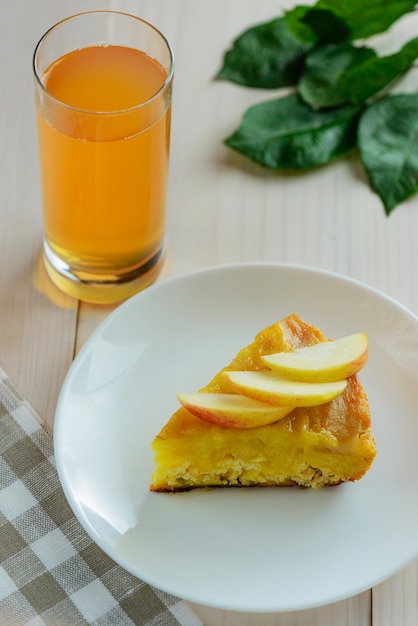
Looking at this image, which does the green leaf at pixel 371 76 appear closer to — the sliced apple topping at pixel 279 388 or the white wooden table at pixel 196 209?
the white wooden table at pixel 196 209

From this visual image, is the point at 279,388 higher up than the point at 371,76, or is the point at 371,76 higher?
the point at 371,76

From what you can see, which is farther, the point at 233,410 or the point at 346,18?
the point at 346,18

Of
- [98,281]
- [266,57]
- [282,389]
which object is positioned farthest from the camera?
[266,57]

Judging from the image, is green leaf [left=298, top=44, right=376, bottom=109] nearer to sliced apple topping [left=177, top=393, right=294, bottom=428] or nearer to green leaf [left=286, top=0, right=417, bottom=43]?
green leaf [left=286, top=0, right=417, bottom=43]

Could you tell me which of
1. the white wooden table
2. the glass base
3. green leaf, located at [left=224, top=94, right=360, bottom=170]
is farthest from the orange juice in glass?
green leaf, located at [left=224, top=94, right=360, bottom=170]

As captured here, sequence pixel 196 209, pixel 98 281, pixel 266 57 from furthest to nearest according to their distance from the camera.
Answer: pixel 266 57
pixel 196 209
pixel 98 281

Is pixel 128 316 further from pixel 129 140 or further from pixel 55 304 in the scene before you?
pixel 129 140

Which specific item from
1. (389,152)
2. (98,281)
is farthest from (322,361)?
(389,152)

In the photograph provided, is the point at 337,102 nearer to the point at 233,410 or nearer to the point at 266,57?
the point at 266,57
